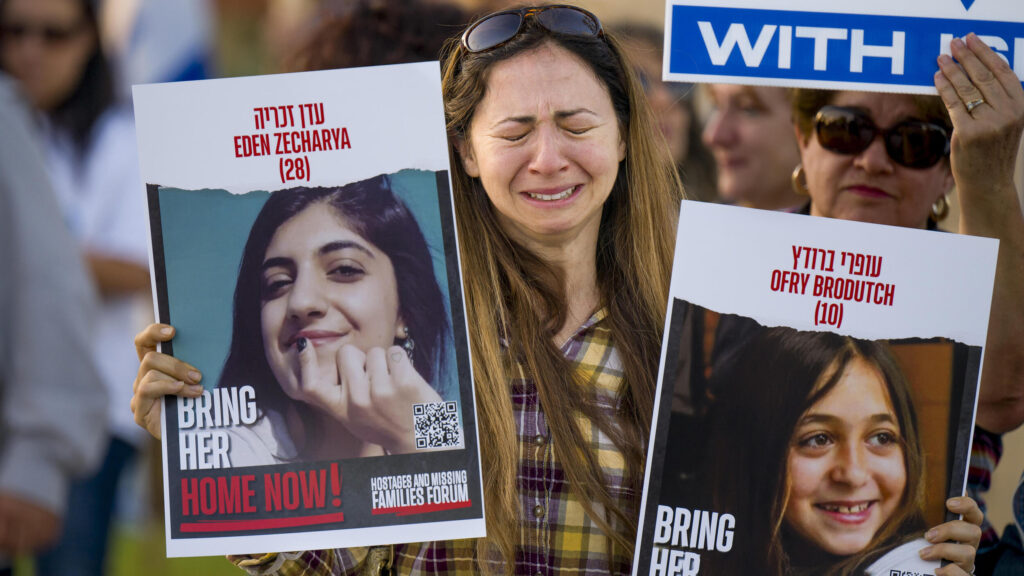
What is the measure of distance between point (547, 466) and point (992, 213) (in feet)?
3.24

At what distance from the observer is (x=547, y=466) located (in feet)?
7.32

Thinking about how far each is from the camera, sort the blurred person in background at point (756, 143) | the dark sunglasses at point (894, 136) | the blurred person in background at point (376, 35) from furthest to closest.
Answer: the blurred person in background at point (756, 143)
the blurred person in background at point (376, 35)
the dark sunglasses at point (894, 136)

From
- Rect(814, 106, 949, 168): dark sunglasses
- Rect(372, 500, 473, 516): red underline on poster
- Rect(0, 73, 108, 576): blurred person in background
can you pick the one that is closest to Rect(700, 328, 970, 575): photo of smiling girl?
Rect(372, 500, 473, 516): red underline on poster

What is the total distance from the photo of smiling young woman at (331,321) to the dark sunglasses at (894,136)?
1.02 metres

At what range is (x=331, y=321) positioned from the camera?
7.09 feet

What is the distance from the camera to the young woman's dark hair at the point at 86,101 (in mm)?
4496

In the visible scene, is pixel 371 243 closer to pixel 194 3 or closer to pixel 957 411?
pixel 957 411

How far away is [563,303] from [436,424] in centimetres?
40

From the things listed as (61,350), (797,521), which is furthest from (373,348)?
(61,350)

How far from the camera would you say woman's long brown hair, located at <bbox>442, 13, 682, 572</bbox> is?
86.9 inches

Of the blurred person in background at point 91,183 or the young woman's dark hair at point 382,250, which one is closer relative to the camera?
the young woman's dark hair at point 382,250

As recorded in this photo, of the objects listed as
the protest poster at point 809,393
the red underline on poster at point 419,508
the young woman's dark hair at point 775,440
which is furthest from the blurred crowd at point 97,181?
the red underline on poster at point 419,508

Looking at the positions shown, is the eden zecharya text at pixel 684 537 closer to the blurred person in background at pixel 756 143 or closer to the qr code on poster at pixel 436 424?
the qr code on poster at pixel 436 424

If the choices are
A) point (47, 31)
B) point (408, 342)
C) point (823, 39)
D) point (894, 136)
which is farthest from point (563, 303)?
point (47, 31)
